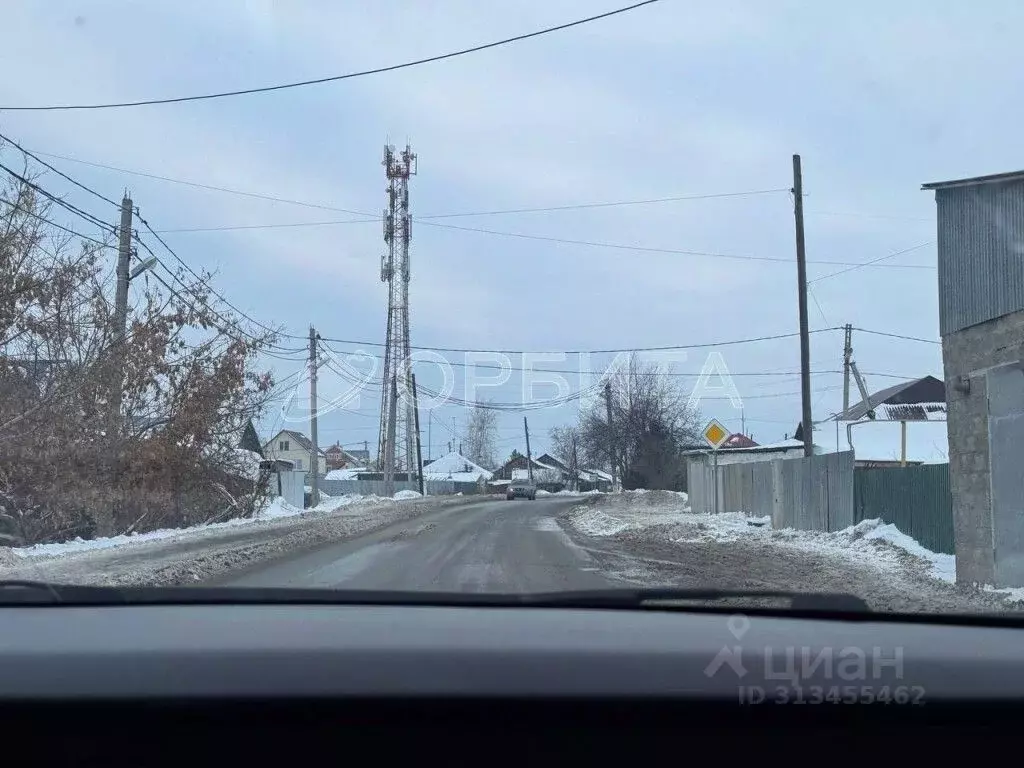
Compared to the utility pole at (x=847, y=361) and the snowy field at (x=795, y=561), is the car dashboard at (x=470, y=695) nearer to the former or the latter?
the snowy field at (x=795, y=561)

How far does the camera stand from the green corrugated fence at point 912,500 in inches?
631

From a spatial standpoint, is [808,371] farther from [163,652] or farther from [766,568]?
[163,652]

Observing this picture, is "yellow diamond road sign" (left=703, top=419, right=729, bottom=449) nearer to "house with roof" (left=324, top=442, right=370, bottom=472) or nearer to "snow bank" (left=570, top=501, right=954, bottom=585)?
"snow bank" (left=570, top=501, right=954, bottom=585)

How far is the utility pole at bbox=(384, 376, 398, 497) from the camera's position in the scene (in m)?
48.1

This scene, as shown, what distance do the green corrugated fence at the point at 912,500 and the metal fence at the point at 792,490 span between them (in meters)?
0.50

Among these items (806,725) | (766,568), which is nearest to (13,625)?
(806,725)

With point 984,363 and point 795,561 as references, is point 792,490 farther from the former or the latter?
point 984,363

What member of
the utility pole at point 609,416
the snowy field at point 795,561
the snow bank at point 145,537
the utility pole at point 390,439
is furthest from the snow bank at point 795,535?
the utility pole at point 609,416

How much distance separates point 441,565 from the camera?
14.4 metres

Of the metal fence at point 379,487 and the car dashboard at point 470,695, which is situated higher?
the car dashboard at point 470,695

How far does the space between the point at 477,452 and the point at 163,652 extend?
131m

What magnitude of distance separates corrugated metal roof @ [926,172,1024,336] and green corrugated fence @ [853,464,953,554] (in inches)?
135

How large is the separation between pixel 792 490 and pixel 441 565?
39.9ft

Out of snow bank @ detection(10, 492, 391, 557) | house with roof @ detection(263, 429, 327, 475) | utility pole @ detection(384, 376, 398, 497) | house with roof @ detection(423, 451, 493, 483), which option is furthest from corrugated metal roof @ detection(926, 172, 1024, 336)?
house with roof @ detection(423, 451, 493, 483)
